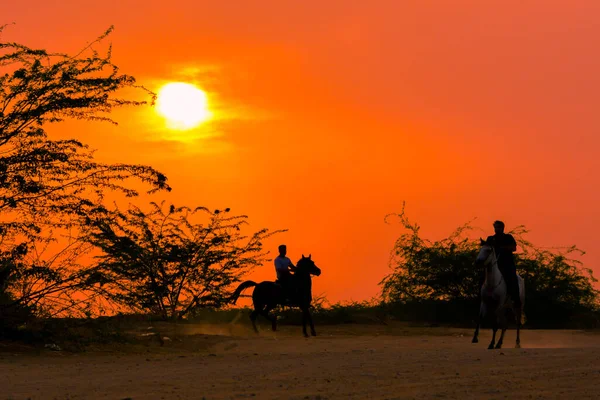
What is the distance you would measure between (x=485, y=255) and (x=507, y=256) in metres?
1.23

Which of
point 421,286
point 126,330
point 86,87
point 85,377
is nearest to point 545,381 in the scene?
point 85,377

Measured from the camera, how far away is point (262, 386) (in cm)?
1348

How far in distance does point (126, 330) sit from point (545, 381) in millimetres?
15697

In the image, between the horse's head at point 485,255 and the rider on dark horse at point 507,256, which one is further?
the rider on dark horse at point 507,256

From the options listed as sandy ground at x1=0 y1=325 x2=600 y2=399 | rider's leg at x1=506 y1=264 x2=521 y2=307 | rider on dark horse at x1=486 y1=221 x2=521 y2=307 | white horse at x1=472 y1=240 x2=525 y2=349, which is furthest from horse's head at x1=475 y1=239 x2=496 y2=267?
sandy ground at x1=0 y1=325 x2=600 y2=399

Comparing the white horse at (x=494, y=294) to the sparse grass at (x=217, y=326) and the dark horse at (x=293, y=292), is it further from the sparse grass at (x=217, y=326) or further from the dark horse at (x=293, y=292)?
the sparse grass at (x=217, y=326)

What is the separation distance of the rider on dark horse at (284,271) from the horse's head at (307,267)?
0.60ft

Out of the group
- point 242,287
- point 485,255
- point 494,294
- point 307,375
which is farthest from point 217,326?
point 307,375

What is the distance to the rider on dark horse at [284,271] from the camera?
92.7ft

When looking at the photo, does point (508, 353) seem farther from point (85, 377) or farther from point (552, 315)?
point (552, 315)

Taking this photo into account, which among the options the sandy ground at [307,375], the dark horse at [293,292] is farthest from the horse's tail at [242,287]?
the sandy ground at [307,375]

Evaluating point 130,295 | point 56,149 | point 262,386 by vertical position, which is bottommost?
point 262,386

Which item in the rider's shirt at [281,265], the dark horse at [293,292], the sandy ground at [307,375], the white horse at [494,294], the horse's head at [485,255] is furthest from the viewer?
the rider's shirt at [281,265]

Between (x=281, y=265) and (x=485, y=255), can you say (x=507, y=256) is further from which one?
(x=281, y=265)
